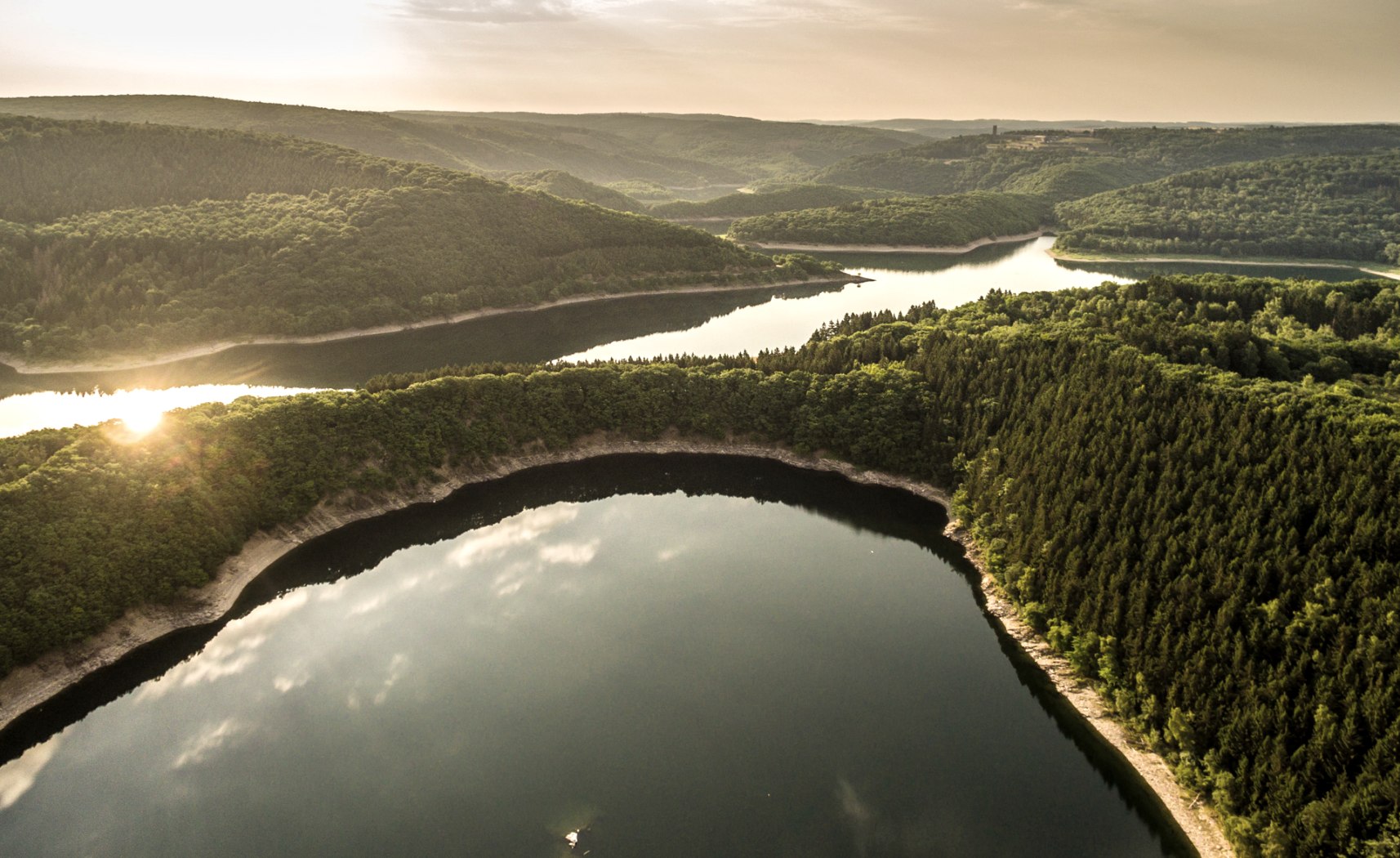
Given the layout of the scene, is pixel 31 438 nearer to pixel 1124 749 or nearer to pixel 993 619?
pixel 993 619

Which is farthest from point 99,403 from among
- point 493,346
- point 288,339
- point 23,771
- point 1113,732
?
point 1113,732

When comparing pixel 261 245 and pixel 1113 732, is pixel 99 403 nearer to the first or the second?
pixel 261 245

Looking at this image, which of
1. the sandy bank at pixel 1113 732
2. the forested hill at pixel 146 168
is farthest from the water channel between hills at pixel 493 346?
the sandy bank at pixel 1113 732

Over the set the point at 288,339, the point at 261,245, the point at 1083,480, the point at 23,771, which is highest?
the point at 261,245

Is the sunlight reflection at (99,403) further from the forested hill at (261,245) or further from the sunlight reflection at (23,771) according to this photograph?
the sunlight reflection at (23,771)

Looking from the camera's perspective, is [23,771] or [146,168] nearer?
[23,771]

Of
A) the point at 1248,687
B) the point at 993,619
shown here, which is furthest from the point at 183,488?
the point at 1248,687

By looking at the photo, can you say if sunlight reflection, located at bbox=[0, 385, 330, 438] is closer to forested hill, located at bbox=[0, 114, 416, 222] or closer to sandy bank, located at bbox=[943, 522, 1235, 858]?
forested hill, located at bbox=[0, 114, 416, 222]
